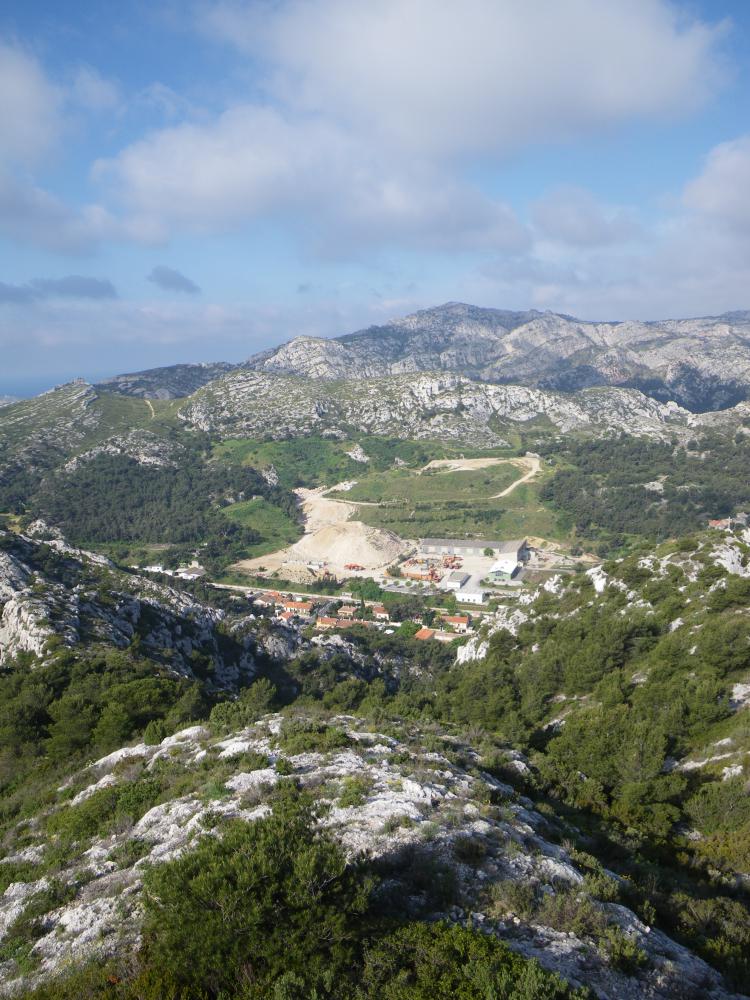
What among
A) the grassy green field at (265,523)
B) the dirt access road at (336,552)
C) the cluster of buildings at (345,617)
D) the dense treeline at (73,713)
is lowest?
the cluster of buildings at (345,617)

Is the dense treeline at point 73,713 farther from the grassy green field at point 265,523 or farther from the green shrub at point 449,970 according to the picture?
the grassy green field at point 265,523

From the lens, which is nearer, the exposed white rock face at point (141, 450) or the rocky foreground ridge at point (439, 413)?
the exposed white rock face at point (141, 450)

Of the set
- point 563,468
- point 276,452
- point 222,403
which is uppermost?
point 222,403

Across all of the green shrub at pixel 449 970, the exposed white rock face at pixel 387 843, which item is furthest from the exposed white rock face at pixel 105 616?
the green shrub at pixel 449 970

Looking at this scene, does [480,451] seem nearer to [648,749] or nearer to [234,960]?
[648,749]

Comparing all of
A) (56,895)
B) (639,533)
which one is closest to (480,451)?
(639,533)

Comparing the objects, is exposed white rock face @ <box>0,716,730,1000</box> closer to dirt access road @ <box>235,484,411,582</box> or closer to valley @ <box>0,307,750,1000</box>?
valley @ <box>0,307,750,1000</box>

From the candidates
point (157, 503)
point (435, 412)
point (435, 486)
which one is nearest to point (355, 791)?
point (435, 486)
